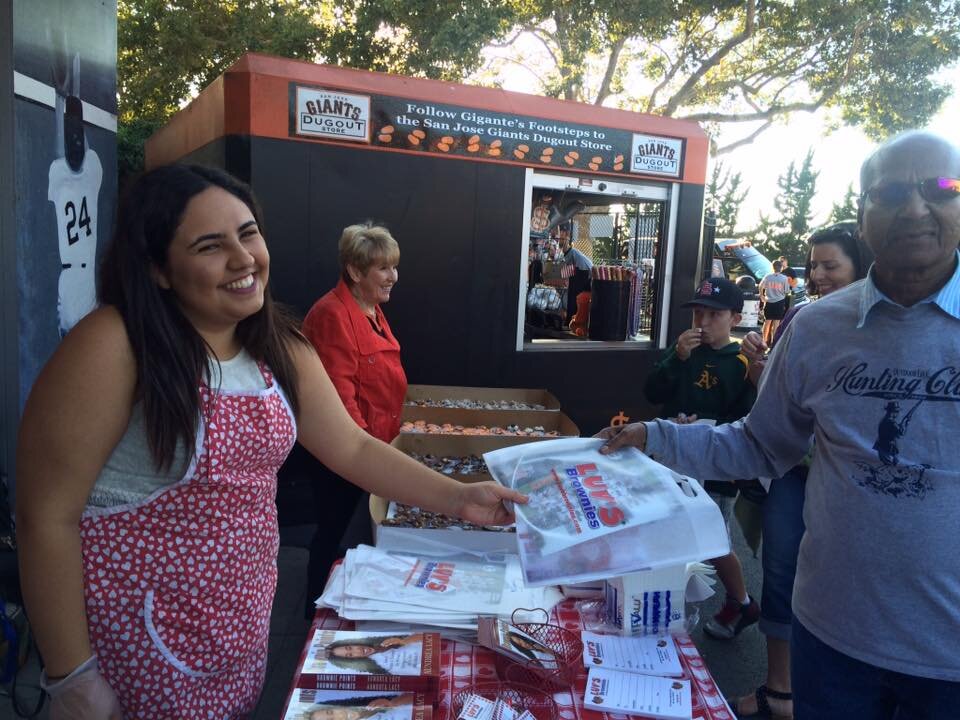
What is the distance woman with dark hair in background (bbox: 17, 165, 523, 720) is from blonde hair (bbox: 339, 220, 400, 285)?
68.5 inches

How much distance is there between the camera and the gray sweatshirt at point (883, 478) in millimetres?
1412

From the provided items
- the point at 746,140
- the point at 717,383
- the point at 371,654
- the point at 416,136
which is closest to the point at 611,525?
the point at 371,654

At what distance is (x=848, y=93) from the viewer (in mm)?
15047

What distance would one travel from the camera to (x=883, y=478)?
146 centimetres

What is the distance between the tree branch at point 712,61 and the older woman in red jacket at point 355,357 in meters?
12.2

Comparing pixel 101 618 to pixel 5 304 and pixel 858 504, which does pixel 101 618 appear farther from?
pixel 5 304

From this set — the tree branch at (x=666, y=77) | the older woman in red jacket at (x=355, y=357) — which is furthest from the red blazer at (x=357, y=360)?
the tree branch at (x=666, y=77)

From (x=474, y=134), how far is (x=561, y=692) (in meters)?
4.31

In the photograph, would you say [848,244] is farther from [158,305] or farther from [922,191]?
[158,305]

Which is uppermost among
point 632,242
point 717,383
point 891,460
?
point 632,242

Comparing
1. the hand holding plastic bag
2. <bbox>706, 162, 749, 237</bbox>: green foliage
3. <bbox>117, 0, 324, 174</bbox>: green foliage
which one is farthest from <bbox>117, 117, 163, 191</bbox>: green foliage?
<bbox>706, 162, 749, 237</bbox>: green foliage

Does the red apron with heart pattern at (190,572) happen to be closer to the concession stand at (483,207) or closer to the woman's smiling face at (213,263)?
the woman's smiling face at (213,263)

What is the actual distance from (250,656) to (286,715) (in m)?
0.22

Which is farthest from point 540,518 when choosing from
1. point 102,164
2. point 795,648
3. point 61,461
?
point 102,164
